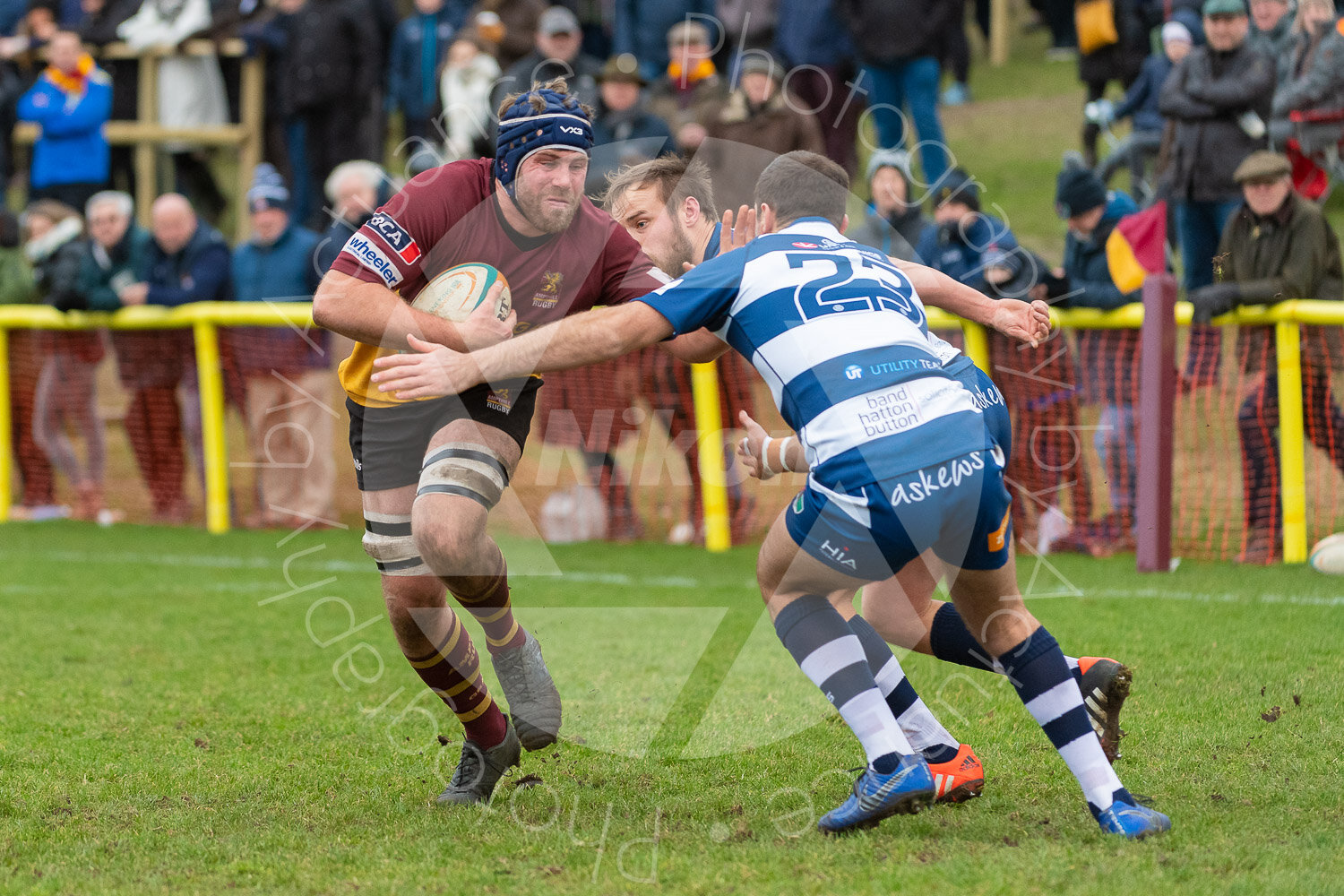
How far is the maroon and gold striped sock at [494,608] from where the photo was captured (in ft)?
16.0

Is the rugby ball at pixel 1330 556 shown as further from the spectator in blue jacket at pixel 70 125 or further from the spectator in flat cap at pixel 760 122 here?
the spectator in blue jacket at pixel 70 125

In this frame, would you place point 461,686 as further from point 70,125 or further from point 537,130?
point 70,125

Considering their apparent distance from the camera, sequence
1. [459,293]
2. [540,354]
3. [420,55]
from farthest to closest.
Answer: [420,55]
[459,293]
[540,354]

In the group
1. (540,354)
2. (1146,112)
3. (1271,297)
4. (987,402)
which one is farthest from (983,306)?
(1146,112)

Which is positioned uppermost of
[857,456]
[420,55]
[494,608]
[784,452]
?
[420,55]

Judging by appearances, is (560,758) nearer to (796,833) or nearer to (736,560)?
(796,833)

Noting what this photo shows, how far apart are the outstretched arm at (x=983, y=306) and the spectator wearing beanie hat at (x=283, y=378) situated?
6543 mm

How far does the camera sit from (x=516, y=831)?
444 centimetres

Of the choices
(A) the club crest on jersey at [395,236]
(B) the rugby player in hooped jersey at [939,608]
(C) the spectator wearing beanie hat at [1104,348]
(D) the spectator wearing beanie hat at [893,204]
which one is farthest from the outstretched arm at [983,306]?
(C) the spectator wearing beanie hat at [1104,348]

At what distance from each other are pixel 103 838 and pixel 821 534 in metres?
2.30

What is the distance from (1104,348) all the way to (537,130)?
4.93m

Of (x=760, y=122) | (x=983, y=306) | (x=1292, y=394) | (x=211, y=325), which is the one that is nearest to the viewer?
(x=983, y=306)

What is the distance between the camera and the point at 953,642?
193 inches

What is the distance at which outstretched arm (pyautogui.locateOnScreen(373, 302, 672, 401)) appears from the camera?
407 centimetres
